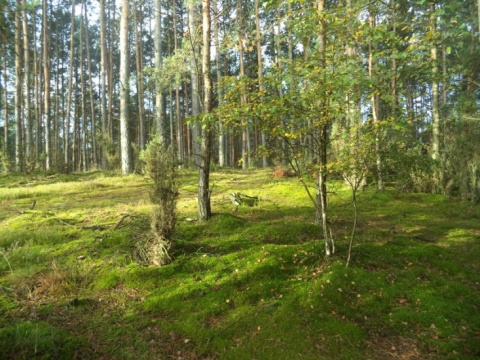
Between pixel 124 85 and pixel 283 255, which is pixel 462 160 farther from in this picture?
pixel 124 85

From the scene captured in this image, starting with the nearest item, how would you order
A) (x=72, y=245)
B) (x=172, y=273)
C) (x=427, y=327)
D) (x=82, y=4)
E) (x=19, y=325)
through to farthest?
(x=19, y=325), (x=427, y=327), (x=172, y=273), (x=72, y=245), (x=82, y=4)

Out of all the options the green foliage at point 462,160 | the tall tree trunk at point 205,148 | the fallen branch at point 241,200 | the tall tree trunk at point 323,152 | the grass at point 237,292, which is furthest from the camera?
the green foliage at point 462,160

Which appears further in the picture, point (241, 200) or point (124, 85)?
point (124, 85)

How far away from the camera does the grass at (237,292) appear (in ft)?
9.82

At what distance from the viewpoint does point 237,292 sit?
152 inches

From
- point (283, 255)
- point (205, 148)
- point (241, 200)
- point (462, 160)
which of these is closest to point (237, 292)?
point (283, 255)

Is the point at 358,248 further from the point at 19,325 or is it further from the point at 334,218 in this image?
the point at 19,325

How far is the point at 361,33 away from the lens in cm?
371

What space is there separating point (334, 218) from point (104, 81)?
744 inches

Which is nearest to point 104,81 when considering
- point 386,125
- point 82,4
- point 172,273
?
point 82,4

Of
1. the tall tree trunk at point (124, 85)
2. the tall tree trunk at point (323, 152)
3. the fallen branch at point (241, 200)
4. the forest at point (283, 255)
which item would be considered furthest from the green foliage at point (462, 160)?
the tall tree trunk at point (124, 85)

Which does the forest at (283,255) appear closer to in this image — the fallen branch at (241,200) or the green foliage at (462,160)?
the fallen branch at (241,200)

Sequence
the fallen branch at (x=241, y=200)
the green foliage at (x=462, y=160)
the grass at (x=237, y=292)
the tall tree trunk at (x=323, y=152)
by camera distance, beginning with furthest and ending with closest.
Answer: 1. the green foliage at (x=462, y=160)
2. the fallen branch at (x=241, y=200)
3. the tall tree trunk at (x=323, y=152)
4. the grass at (x=237, y=292)

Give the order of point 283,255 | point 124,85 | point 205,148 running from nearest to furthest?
1. point 283,255
2. point 205,148
3. point 124,85
